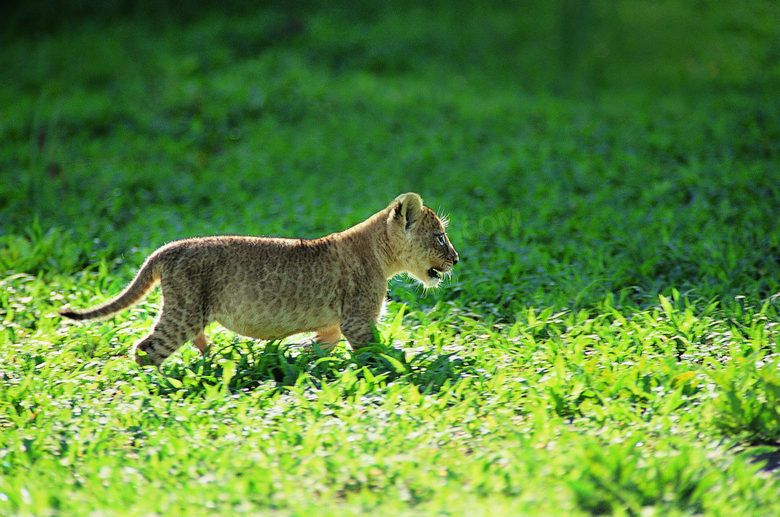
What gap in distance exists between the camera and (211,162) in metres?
11.2

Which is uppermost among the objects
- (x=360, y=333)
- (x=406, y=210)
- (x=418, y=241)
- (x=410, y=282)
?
(x=406, y=210)

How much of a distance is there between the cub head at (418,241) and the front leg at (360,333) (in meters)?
0.67

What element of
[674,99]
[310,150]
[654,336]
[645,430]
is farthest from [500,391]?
[674,99]

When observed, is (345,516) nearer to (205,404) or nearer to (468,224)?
(205,404)

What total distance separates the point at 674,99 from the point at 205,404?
13076 mm

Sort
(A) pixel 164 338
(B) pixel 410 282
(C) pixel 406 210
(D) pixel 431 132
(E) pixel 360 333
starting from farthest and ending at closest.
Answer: (D) pixel 431 132, (B) pixel 410 282, (C) pixel 406 210, (E) pixel 360 333, (A) pixel 164 338

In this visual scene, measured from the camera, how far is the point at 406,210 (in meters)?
5.38

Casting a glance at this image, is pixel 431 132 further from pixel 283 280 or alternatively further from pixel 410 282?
pixel 283 280

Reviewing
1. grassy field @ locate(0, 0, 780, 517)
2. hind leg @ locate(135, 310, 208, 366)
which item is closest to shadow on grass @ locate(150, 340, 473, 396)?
grassy field @ locate(0, 0, 780, 517)

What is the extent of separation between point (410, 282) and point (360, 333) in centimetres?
203

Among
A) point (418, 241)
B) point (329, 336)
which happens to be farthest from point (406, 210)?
point (329, 336)

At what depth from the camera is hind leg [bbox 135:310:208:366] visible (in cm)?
480

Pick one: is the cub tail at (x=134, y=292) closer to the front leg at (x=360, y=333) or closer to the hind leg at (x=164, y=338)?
the hind leg at (x=164, y=338)

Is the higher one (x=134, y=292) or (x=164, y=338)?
(x=134, y=292)
